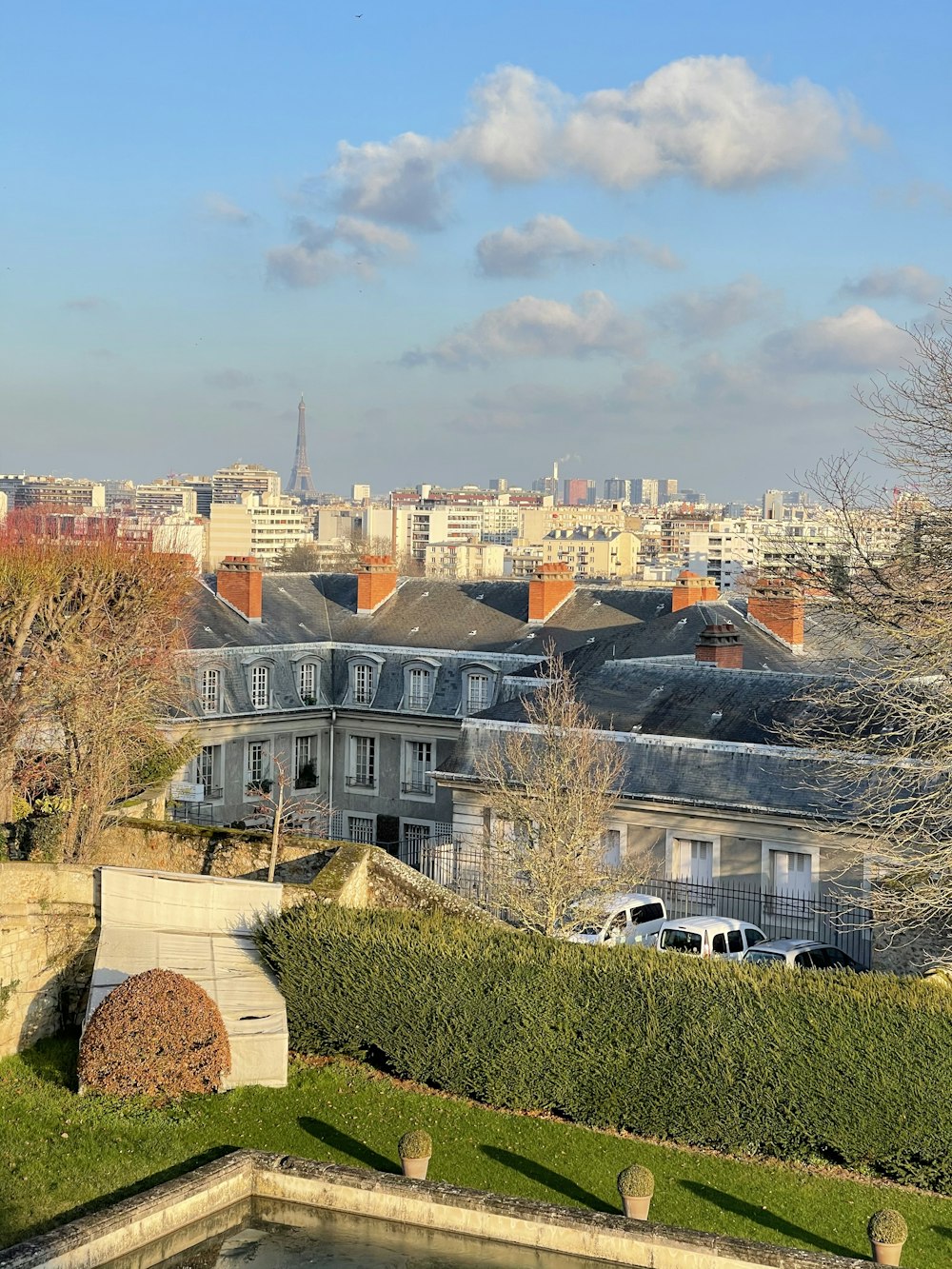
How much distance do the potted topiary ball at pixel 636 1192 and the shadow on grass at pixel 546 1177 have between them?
570 mm

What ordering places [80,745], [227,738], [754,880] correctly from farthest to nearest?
[227,738] < [754,880] < [80,745]

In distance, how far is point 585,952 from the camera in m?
17.1

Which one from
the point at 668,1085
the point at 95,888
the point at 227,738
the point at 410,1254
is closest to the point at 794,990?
the point at 668,1085

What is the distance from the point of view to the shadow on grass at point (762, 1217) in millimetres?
13891

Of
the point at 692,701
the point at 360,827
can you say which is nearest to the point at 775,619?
the point at 692,701

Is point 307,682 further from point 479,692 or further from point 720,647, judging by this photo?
point 720,647

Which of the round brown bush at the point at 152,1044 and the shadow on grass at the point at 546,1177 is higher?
the round brown bush at the point at 152,1044

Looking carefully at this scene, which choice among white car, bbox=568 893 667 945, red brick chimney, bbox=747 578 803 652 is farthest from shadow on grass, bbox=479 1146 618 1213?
red brick chimney, bbox=747 578 803 652

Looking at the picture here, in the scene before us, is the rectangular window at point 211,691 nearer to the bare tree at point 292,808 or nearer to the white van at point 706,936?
the bare tree at point 292,808

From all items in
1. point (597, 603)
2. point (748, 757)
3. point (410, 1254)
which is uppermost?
point (597, 603)

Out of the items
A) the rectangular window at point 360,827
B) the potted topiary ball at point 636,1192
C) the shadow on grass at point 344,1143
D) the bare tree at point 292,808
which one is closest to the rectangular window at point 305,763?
the bare tree at point 292,808

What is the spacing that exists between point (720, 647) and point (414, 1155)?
65.9 feet

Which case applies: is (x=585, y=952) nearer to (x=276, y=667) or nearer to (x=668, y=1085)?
(x=668, y=1085)

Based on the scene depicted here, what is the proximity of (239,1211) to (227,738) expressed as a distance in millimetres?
26165
